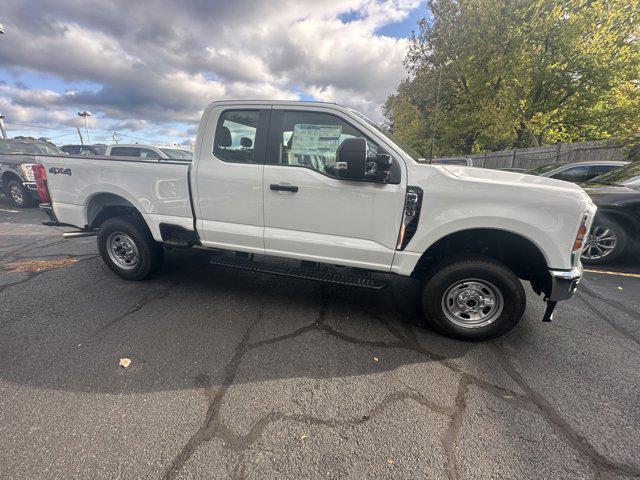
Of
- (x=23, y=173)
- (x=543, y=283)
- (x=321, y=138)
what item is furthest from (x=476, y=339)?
(x=23, y=173)

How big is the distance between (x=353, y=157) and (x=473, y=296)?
1.78 m

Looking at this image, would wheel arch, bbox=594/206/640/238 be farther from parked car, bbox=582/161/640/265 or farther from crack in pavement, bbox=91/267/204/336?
crack in pavement, bbox=91/267/204/336

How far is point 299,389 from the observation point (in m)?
2.27

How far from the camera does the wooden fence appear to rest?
1031 centimetres

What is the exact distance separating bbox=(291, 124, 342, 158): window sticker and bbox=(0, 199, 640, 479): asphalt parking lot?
1766mm

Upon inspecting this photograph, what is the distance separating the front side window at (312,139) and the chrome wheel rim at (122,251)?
2382 mm

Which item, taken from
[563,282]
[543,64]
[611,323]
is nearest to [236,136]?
[563,282]

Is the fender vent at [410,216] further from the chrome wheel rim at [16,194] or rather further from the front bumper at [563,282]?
the chrome wheel rim at [16,194]

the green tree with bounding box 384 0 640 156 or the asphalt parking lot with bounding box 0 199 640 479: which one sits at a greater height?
the green tree with bounding box 384 0 640 156

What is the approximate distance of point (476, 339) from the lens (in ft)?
9.57

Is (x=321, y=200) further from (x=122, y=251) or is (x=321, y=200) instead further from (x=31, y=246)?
(x=31, y=246)

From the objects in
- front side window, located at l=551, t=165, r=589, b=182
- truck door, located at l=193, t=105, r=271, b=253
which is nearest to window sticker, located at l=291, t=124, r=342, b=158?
truck door, located at l=193, t=105, r=271, b=253

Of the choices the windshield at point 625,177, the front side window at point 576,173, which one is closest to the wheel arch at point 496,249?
the windshield at point 625,177

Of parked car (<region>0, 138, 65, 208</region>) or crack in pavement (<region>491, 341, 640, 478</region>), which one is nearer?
crack in pavement (<region>491, 341, 640, 478</region>)
